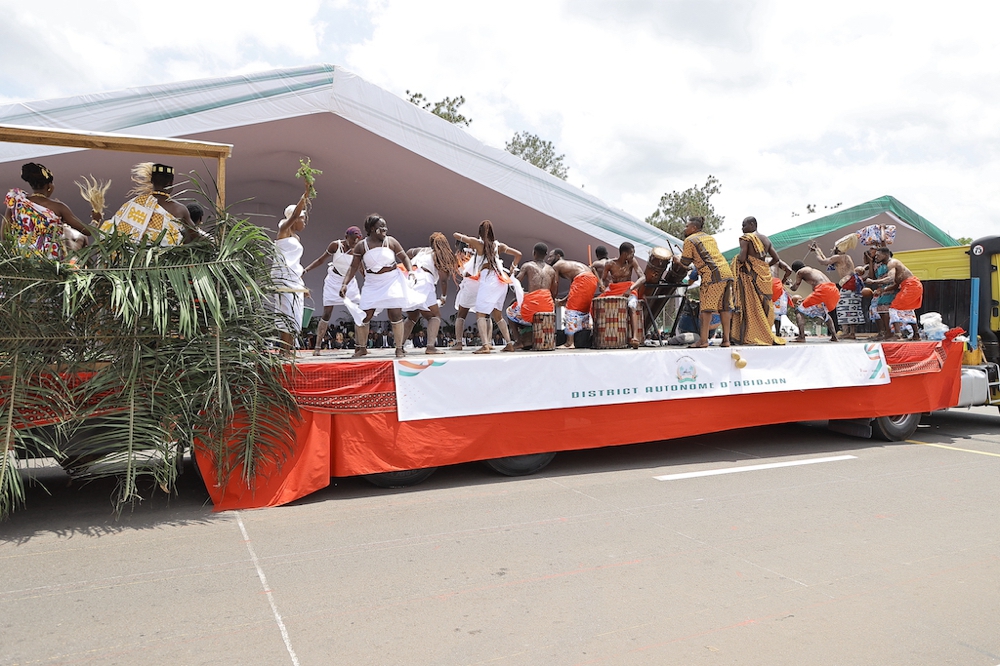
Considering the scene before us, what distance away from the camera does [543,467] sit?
247 inches

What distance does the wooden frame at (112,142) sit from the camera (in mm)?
4809

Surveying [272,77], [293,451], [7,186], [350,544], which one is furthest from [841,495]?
[7,186]

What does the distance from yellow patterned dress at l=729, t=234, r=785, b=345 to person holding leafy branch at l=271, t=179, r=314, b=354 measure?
5.08 m

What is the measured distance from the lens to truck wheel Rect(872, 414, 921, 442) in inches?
309

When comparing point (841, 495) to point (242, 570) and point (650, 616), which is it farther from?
point (242, 570)

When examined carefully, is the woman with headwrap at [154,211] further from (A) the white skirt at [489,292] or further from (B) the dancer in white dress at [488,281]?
(A) the white skirt at [489,292]

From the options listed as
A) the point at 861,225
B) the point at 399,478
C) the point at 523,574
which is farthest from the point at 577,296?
the point at 861,225

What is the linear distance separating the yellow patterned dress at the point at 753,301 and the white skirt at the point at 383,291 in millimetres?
4109

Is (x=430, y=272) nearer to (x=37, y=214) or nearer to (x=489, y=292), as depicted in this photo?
(x=489, y=292)

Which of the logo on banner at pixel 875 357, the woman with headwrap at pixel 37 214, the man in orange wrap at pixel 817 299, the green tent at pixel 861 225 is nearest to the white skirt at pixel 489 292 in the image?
the woman with headwrap at pixel 37 214

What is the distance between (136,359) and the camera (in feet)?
14.8

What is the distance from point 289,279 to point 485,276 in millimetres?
2472

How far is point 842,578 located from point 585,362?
9.42ft

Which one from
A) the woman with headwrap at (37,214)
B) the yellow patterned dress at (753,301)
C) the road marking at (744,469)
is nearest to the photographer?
the woman with headwrap at (37,214)
